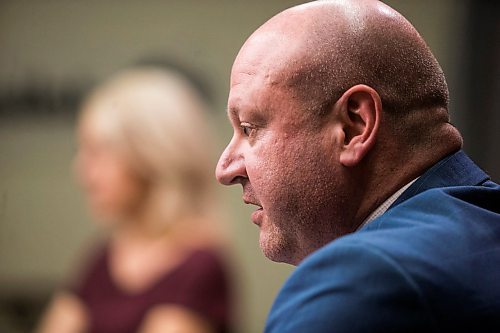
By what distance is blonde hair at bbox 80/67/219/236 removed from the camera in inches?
109

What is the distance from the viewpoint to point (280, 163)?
130 cm

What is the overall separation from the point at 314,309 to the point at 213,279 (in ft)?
5.11

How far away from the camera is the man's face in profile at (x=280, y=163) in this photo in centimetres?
129

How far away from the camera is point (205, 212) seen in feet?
9.21

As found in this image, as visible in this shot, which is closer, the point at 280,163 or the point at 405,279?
the point at 405,279

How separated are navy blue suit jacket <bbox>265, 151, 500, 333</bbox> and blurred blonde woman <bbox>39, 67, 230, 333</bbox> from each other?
1447 mm

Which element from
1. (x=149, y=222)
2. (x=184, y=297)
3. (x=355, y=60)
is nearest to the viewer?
(x=355, y=60)

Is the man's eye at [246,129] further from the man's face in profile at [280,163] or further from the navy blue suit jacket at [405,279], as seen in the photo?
the navy blue suit jacket at [405,279]

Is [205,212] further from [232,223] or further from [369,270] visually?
[369,270]

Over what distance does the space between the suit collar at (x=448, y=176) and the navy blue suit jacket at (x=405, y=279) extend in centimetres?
7

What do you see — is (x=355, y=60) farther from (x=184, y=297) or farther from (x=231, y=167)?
(x=184, y=297)

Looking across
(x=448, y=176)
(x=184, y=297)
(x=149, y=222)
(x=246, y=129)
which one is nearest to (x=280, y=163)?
(x=246, y=129)

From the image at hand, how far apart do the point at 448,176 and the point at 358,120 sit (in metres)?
0.13

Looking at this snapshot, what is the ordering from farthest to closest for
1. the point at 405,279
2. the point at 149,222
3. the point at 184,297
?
the point at 149,222 < the point at 184,297 < the point at 405,279
